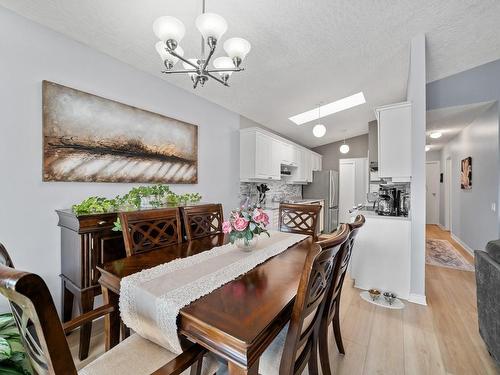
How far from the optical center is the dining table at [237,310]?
794 millimetres

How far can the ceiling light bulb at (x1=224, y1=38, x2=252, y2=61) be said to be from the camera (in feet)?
5.09

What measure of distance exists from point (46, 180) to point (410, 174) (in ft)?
11.7

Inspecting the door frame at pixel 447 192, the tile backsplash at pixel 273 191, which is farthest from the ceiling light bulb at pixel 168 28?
the door frame at pixel 447 192

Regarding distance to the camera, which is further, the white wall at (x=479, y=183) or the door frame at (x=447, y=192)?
the door frame at (x=447, y=192)

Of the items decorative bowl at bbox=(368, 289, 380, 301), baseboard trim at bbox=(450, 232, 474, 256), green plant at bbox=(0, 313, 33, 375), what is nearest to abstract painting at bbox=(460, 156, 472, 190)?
baseboard trim at bbox=(450, 232, 474, 256)

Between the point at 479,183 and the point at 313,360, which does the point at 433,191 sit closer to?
the point at 479,183

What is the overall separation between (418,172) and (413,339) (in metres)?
1.67

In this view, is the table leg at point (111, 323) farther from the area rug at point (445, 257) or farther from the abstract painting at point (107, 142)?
the area rug at point (445, 257)

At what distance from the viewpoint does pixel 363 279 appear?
9.32 ft

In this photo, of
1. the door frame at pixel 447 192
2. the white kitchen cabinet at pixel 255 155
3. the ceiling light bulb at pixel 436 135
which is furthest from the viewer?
the door frame at pixel 447 192

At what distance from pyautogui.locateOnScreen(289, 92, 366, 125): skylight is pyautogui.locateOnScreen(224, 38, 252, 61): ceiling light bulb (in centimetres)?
326

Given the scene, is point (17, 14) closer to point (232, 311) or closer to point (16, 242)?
point (16, 242)

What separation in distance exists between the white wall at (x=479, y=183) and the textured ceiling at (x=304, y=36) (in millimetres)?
1088

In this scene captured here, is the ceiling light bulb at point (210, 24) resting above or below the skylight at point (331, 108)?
below
